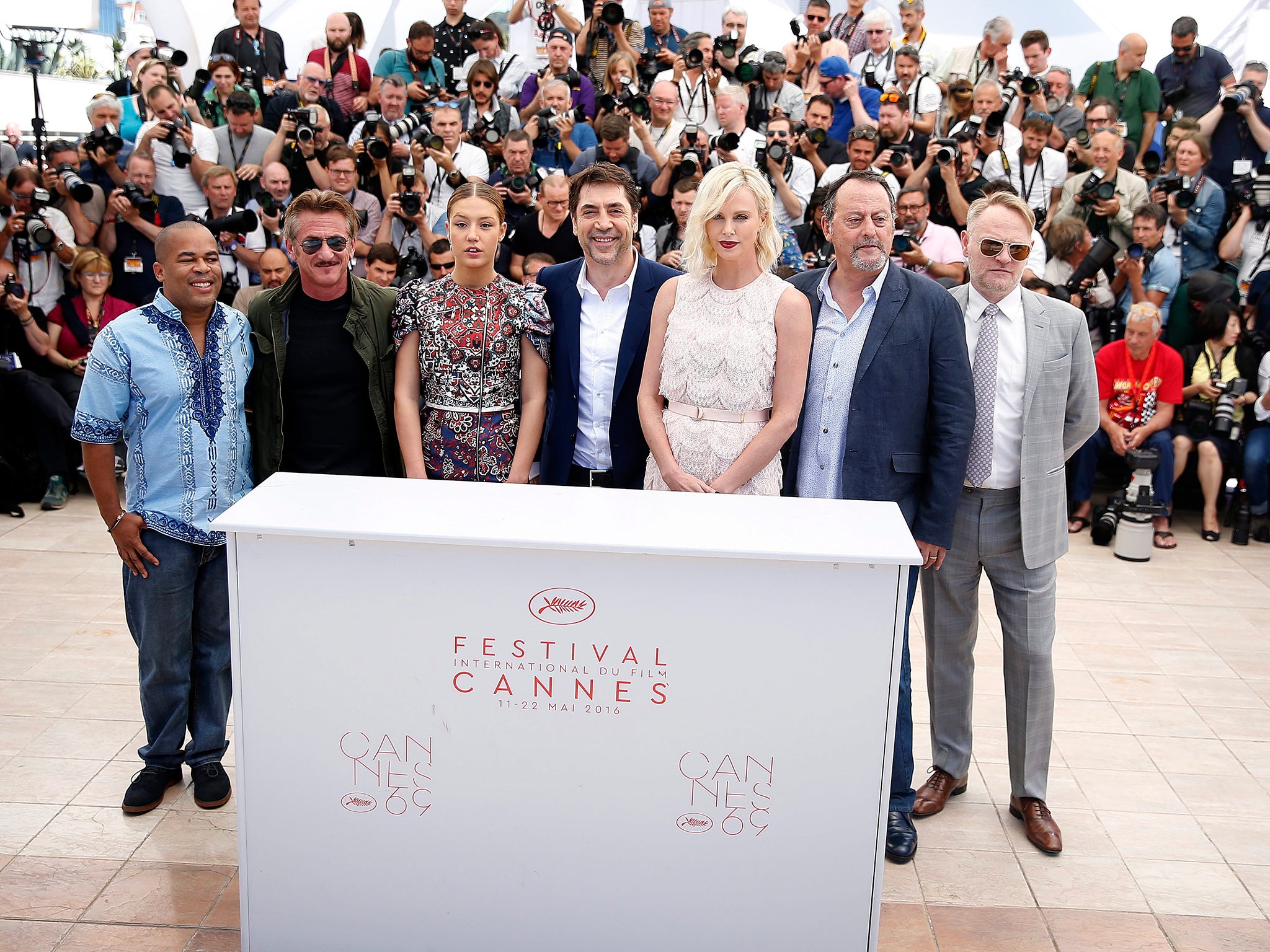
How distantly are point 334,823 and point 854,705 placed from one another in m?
1.06

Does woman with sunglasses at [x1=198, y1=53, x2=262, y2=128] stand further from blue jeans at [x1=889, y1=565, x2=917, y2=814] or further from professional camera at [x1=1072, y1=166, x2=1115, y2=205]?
blue jeans at [x1=889, y1=565, x2=917, y2=814]

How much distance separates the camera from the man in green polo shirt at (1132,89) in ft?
26.1

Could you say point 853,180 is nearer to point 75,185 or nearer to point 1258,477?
point 1258,477

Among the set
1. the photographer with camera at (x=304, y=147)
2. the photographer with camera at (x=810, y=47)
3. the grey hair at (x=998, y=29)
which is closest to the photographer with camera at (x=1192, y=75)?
the grey hair at (x=998, y=29)

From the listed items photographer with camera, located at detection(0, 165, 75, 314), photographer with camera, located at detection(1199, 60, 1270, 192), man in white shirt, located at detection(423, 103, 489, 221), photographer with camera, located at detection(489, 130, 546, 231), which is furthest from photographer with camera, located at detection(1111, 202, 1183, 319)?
photographer with camera, located at detection(0, 165, 75, 314)

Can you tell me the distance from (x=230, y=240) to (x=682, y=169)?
2.55m

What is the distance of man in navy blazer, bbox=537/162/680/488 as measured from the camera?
322 centimetres

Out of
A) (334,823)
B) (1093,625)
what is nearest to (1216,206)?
(1093,625)

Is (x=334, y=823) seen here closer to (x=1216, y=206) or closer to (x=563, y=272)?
(x=563, y=272)

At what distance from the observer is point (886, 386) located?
289 centimetres

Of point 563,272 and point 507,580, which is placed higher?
point 563,272

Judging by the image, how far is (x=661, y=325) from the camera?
3.00 metres

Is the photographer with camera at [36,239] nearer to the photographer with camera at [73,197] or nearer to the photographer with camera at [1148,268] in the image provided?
the photographer with camera at [73,197]

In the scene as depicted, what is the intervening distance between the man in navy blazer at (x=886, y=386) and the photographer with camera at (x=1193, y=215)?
459 centimetres
